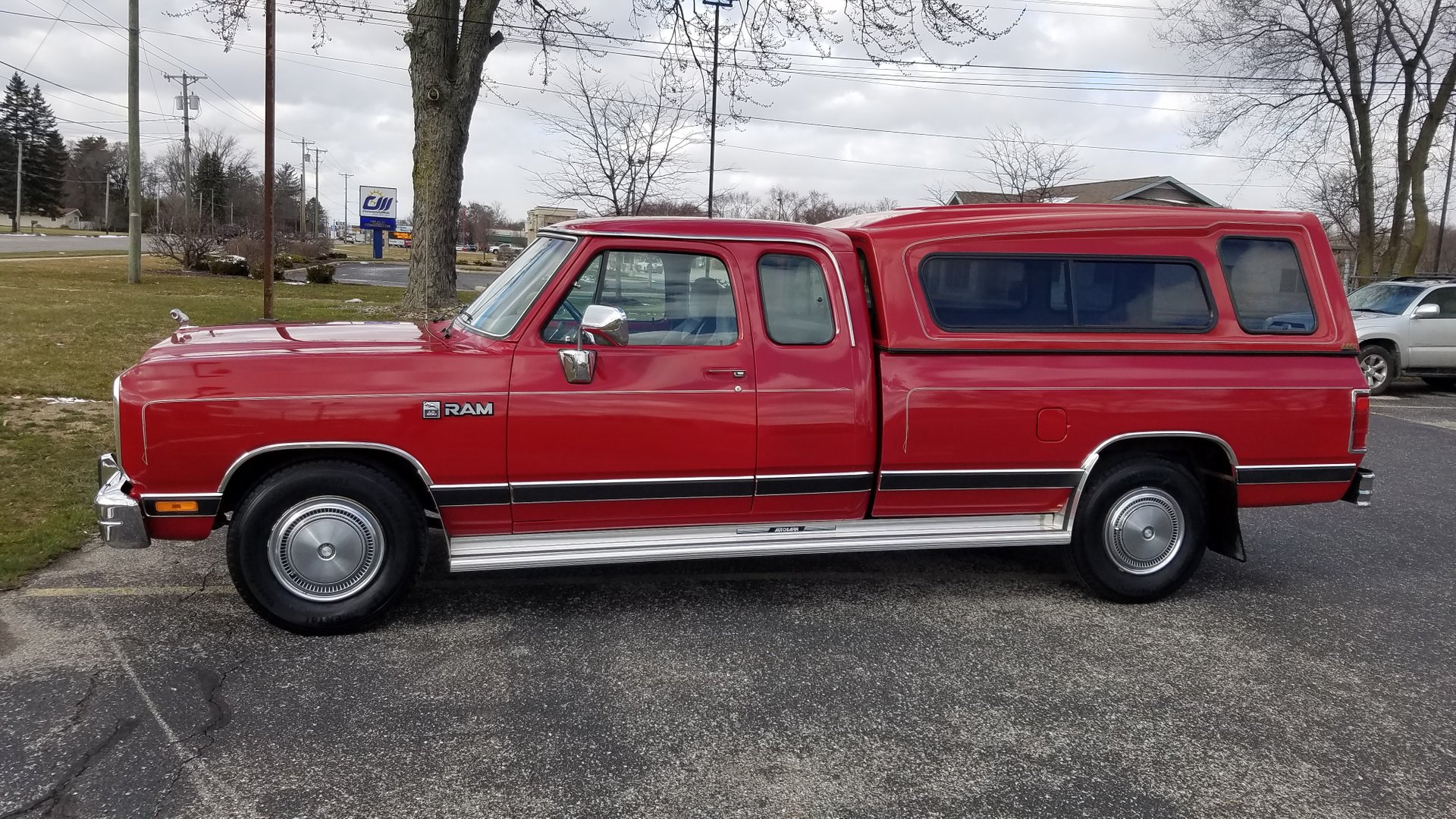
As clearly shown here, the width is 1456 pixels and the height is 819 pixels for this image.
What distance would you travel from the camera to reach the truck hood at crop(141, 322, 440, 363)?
14.3 ft

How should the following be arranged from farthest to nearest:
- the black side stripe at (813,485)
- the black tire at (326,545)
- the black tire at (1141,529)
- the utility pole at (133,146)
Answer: the utility pole at (133,146) < the black tire at (1141,529) < the black side stripe at (813,485) < the black tire at (326,545)

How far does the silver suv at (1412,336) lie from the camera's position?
14.5 m

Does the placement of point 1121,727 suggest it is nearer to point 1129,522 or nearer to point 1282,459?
point 1129,522

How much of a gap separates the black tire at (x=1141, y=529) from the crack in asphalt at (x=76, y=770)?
427 cm

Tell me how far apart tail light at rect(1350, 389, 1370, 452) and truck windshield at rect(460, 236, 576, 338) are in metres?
4.07

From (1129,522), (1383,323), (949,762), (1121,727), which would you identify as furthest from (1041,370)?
(1383,323)

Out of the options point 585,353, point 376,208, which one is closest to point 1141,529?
point 585,353

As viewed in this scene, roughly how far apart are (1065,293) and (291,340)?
12.5ft

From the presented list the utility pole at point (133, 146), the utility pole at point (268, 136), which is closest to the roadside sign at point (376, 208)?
the utility pole at point (133, 146)

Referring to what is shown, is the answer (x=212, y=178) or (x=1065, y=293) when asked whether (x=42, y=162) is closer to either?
(x=212, y=178)

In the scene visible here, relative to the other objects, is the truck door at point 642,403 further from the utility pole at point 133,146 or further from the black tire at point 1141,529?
the utility pole at point 133,146

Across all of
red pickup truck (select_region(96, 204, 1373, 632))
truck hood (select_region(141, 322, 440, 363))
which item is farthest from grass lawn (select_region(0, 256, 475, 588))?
red pickup truck (select_region(96, 204, 1373, 632))

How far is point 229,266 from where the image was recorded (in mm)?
29188

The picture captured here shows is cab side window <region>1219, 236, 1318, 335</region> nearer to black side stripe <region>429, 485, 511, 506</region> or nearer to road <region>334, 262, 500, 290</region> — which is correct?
black side stripe <region>429, 485, 511, 506</region>
